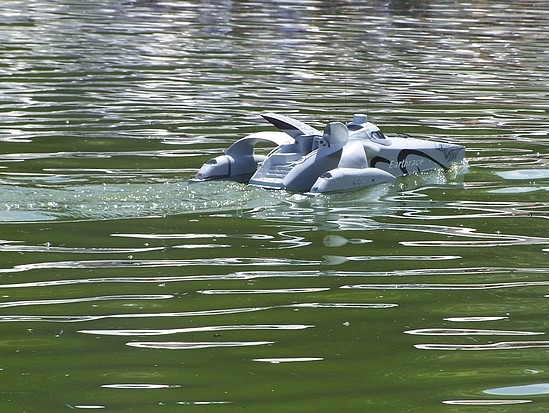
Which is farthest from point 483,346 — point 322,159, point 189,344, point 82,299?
point 322,159

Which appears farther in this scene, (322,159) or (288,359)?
(322,159)

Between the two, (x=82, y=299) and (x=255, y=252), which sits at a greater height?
(x=82, y=299)

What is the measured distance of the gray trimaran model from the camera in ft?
60.4

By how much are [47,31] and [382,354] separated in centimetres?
3298

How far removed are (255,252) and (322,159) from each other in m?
4.59

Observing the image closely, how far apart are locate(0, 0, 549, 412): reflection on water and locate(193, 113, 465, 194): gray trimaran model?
296mm

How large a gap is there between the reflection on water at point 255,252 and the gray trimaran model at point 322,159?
30 cm

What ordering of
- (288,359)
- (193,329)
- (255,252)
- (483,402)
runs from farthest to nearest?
(255,252) < (193,329) < (288,359) < (483,402)

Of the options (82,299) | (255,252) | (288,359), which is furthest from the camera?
(255,252)

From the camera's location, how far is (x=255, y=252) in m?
14.4

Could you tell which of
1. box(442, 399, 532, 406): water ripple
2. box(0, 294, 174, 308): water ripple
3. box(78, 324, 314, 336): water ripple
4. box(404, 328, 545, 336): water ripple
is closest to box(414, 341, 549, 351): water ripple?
box(404, 328, 545, 336): water ripple

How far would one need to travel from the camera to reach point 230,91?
29422 millimetres

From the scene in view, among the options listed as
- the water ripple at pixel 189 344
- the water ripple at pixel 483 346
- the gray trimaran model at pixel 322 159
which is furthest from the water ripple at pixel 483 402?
the gray trimaran model at pixel 322 159

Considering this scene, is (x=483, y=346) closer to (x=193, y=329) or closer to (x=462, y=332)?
(x=462, y=332)
